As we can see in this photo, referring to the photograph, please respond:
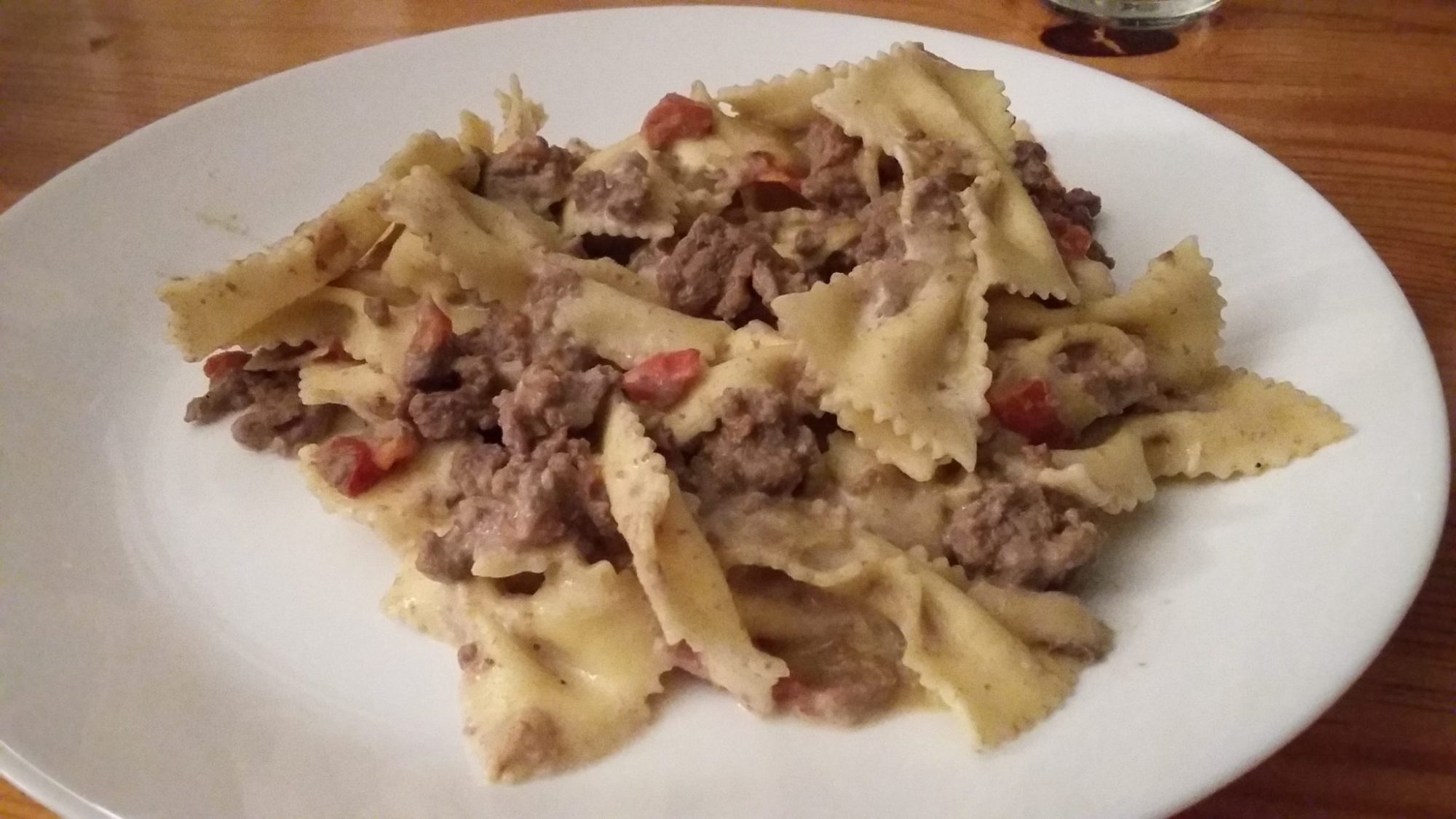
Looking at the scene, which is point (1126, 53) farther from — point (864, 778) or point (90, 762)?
point (90, 762)

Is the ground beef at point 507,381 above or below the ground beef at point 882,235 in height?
below

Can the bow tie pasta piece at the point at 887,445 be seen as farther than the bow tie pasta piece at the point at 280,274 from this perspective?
No

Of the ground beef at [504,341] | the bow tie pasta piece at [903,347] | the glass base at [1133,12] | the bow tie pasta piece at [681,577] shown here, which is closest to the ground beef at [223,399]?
the ground beef at [504,341]

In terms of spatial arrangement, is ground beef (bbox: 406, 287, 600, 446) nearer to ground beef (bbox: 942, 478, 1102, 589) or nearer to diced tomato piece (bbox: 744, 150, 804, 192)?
diced tomato piece (bbox: 744, 150, 804, 192)

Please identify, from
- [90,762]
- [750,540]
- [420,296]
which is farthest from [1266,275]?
[90,762]

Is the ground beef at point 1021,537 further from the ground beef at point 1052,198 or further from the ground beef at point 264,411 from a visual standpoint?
the ground beef at point 264,411

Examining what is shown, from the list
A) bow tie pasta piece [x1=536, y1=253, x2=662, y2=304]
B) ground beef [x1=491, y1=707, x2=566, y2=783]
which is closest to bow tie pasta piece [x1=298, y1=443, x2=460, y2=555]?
bow tie pasta piece [x1=536, y1=253, x2=662, y2=304]
